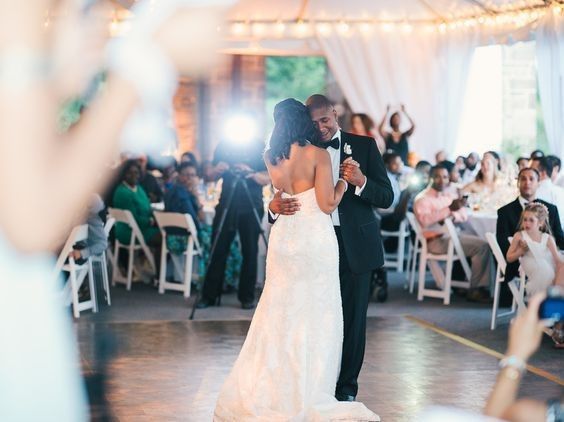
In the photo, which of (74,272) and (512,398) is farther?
(74,272)

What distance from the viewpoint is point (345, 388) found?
4.92 metres

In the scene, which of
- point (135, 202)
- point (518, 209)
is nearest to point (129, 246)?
point (135, 202)

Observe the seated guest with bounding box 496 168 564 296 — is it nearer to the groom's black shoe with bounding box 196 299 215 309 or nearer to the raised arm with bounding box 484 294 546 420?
the groom's black shoe with bounding box 196 299 215 309

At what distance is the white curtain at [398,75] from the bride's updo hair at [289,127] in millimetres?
9201

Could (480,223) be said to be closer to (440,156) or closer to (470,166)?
(470,166)

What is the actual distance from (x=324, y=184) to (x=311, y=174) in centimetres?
8

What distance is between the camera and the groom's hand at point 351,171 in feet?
15.7

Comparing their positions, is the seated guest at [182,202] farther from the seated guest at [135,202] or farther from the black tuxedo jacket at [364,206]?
the black tuxedo jacket at [364,206]

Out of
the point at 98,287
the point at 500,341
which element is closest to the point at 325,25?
the point at 98,287

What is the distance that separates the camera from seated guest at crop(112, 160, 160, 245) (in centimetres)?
1015

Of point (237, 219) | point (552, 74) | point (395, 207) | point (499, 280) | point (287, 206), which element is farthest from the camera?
point (552, 74)

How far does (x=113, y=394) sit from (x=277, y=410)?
3.92 feet

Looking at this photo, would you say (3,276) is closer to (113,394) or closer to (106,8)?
(113,394)

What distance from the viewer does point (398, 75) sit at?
13.8m
